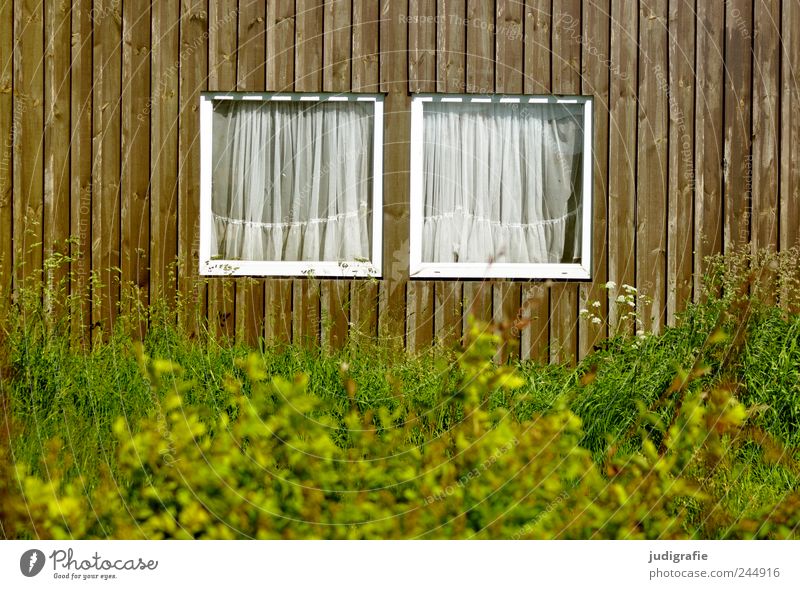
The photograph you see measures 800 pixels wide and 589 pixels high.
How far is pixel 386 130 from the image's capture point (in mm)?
6617

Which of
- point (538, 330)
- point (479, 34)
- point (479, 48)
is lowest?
point (538, 330)

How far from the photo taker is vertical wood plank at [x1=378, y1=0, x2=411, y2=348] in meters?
6.52

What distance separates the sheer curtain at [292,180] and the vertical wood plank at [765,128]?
10.4 feet

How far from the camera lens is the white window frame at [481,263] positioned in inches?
261

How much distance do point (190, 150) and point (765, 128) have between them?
4.69 metres

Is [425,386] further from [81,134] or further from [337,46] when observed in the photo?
[81,134]

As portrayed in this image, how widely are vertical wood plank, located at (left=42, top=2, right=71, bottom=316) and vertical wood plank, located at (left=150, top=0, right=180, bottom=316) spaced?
0.69 meters

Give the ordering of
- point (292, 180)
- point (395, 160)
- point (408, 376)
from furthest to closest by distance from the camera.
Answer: point (292, 180) < point (395, 160) < point (408, 376)

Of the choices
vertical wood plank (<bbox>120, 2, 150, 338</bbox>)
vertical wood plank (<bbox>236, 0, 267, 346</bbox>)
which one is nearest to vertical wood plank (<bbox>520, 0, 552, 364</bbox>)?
vertical wood plank (<bbox>236, 0, 267, 346</bbox>)

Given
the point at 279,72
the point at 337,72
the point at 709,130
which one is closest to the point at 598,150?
the point at 709,130

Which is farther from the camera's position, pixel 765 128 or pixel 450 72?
pixel 765 128

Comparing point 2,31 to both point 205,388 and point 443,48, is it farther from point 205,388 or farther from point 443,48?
point 205,388

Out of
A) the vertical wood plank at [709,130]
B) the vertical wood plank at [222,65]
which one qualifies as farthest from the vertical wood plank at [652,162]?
the vertical wood plank at [222,65]

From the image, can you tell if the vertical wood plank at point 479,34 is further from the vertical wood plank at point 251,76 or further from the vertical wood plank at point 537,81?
the vertical wood plank at point 251,76
